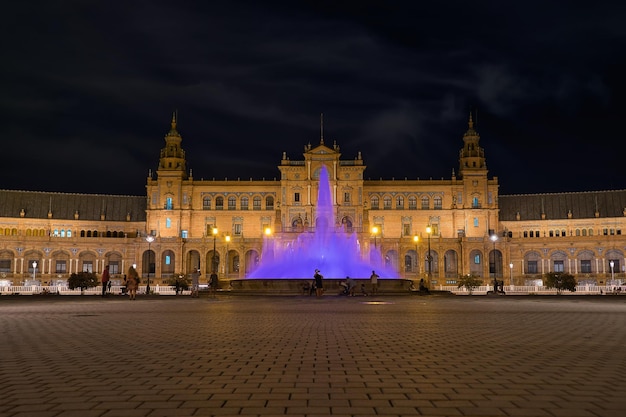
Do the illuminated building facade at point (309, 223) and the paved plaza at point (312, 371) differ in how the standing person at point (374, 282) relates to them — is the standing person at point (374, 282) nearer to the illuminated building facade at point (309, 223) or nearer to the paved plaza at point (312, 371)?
the paved plaza at point (312, 371)

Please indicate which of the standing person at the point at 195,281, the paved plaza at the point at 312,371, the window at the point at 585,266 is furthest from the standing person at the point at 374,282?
the window at the point at 585,266

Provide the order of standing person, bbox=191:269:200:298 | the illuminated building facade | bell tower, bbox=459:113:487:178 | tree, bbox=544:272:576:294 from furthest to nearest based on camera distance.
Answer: bell tower, bbox=459:113:487:178, the illuminated building facade, tree, bbox=544:272:576:294, standing person, bbox=191:269:200:298

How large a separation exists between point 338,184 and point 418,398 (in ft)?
315

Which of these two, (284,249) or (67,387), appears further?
(284,249)

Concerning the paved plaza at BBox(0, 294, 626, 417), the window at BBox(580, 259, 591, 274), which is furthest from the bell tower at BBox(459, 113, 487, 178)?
the paved plaza at BBox(0, 294, 626, 417)

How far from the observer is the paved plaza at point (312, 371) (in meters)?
7.07

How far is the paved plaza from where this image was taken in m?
7.07

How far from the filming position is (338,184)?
339 feet

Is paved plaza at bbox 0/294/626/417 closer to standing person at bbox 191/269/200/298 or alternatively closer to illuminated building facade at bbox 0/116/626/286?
standing person at bbox 191/269/200/298

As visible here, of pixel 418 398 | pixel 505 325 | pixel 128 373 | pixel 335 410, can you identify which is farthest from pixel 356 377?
pixel 505 325

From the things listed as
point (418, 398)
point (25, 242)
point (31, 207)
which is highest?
A: point (31, 207)

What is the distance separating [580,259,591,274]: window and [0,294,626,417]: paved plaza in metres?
87.2

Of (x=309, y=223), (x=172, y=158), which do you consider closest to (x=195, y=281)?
(x=309, y=223)

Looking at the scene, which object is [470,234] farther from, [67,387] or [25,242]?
[67,387]
